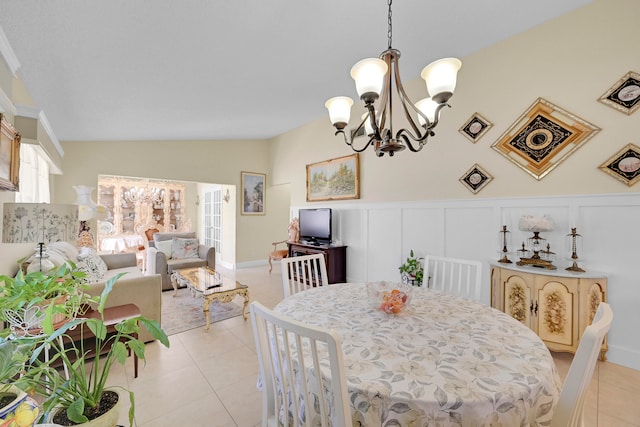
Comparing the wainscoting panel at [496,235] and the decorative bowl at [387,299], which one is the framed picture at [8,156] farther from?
the wainscoting panel at [496,235]

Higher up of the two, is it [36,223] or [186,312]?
[36,223]

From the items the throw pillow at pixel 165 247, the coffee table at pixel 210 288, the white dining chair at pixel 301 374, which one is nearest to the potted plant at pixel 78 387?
the white dining chair at pixel 301 374

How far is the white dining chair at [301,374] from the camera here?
0.80 metres

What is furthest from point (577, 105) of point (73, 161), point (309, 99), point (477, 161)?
point (73, 161)

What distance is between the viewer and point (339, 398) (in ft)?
2.66

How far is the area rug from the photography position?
3033mm

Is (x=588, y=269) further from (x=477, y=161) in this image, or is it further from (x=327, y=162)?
(x=327, y=162)

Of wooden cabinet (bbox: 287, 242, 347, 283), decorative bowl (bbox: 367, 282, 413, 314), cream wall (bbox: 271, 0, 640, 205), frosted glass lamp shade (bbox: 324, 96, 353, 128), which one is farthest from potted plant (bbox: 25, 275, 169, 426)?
wooden cabinet (bbox: 287, 242, 347, 283)

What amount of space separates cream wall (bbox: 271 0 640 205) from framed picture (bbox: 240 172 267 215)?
3.33 meters

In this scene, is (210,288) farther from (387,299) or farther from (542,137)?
(542,137)

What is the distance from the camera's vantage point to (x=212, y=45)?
224cm

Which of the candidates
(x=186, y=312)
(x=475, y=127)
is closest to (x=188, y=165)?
(x=186, y=312)

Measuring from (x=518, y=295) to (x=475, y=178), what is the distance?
4.25ft

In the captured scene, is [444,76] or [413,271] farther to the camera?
[413,271]
